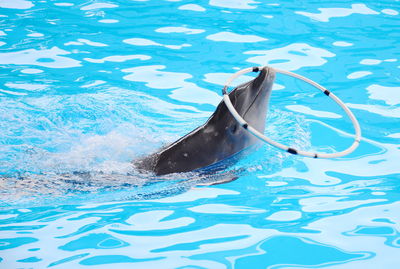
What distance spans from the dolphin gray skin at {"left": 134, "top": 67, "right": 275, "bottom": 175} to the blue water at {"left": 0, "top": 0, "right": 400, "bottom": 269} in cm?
13

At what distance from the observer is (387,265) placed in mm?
3984

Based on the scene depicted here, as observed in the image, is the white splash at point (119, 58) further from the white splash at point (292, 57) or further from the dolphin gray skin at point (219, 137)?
the dolphin gray skin at point (219, 137)

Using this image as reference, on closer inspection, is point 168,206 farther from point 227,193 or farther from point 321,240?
point 321,240

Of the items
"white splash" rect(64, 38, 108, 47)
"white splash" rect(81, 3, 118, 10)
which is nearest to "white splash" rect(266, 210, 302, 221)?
"white splash" rect(64, 38, 108, 47)

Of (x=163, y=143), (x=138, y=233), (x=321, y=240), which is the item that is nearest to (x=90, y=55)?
(x=163, y=143)

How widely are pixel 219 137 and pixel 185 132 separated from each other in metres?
1.31

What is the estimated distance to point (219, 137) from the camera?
16.5 feet

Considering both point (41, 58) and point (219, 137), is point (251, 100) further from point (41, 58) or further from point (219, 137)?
point (41, 58)

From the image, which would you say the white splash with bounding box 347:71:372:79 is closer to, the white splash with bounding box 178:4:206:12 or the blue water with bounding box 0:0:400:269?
the blue water with bounding box 0:0:400:269

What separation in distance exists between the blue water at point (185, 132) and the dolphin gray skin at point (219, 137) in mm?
130

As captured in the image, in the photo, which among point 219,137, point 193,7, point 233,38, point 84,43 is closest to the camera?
point 219,137

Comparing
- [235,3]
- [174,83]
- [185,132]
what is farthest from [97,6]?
[185,132]

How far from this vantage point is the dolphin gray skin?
16.2 ft

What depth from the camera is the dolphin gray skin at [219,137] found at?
4.93 m
